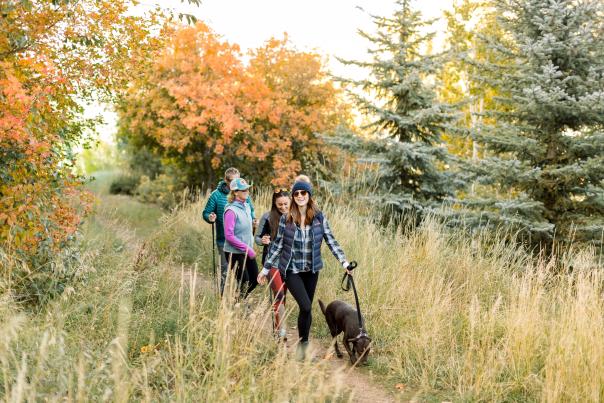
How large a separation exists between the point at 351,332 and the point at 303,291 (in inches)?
26.0

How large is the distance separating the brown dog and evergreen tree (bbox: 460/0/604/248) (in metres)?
4.39

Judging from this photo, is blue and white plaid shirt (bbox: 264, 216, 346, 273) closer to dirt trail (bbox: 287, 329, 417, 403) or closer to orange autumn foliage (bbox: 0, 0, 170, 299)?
dirt trail (bbox: 287, 329, 417, 403)

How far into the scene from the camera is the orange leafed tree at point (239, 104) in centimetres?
1845

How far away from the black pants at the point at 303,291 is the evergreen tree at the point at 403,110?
24.4 ft

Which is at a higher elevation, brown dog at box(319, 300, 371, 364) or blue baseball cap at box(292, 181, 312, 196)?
blue baseball cap at box(292, 181, 312, 196)

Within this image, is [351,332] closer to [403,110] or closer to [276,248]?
[276,248]

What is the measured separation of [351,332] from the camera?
6047mm

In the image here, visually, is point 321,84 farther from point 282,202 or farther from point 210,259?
point 282,202

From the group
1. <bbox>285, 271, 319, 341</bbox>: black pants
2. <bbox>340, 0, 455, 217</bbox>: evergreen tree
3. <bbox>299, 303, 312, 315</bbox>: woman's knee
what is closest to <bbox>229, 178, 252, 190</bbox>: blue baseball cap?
<bbox>285, 271, 319, 341</bbox>: black pants

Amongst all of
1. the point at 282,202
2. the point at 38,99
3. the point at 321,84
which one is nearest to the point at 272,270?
the point at 282,202

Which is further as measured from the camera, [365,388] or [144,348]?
[365,388]

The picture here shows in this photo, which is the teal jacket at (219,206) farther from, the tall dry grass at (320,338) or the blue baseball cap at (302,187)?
the blue baseball cap at (302,187)

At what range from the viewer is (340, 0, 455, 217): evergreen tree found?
13469 mm

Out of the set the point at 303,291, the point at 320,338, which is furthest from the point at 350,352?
the point at 320,338
